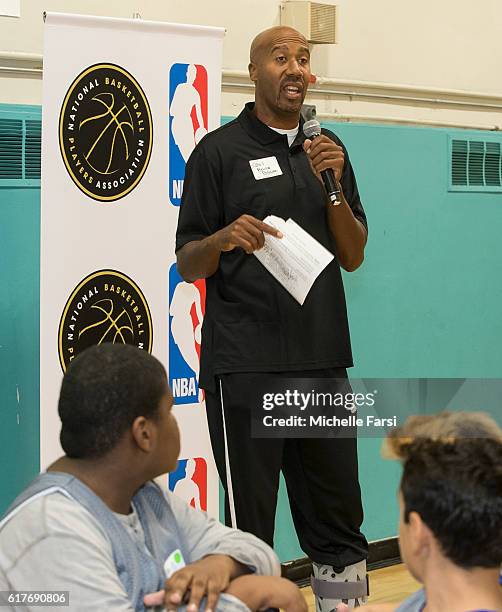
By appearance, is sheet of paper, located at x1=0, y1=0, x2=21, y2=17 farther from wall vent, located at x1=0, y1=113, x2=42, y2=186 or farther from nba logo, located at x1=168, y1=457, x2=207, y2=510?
nba logo, located at x1=168, y1=457, x2=207, y2=510

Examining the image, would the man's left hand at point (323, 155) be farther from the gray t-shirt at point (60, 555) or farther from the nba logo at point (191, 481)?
the gray t-shirt at point (60, 555)

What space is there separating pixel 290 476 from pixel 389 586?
137 centimetres

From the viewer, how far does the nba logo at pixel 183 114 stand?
3.32 metres

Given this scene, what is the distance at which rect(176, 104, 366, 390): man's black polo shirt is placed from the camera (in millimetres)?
2754

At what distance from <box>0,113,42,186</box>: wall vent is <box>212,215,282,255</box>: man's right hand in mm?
1051

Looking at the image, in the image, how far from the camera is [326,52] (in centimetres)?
433

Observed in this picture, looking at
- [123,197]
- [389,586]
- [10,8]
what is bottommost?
[389,586]

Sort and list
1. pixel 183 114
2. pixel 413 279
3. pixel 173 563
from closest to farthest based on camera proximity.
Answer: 1. pixel 173 563
2. pixel 183 114
3. pixel 413 279

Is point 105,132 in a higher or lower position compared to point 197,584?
higher

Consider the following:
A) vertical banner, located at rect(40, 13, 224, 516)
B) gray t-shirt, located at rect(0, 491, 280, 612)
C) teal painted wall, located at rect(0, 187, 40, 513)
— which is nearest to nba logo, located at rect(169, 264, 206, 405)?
vertical banner, located at rect(40, 13, 224, 516)

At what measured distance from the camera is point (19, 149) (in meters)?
3.40

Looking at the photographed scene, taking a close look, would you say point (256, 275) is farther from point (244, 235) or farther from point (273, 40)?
point (273, 40)

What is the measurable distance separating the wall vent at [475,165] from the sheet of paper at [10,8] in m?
2.07

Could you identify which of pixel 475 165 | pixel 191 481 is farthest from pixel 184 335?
pixel 475 165
